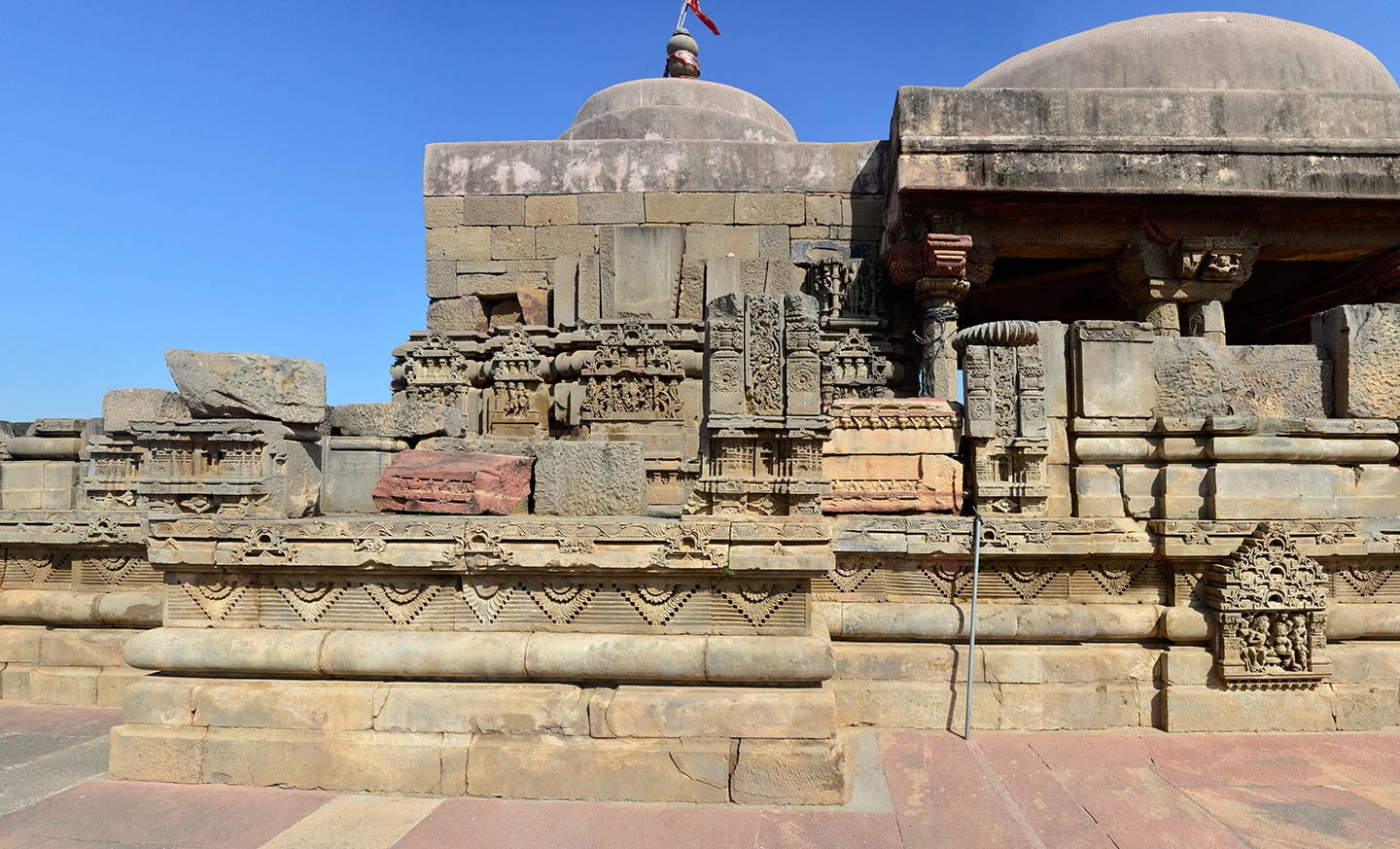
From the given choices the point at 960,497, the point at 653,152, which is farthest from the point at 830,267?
the point at 960,497

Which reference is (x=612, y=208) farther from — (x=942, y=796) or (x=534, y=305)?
(x=942, y=796)

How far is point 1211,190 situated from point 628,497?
7390 millimetres

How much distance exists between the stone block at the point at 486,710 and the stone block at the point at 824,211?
24.1 feet

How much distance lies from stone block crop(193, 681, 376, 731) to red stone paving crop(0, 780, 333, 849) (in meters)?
0.30

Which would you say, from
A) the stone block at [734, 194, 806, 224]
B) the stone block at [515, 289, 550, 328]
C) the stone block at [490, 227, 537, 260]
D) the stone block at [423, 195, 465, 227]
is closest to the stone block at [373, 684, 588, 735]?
the stone block at [515, 289, 550, 328]

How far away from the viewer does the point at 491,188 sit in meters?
9.45

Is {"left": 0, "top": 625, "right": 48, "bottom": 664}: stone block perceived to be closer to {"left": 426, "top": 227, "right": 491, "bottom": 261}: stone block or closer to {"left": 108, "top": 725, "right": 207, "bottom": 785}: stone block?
{"left": 108, "top": 725, "right": 207, "bottom": 785}: stone block

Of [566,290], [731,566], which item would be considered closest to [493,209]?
[566,290]

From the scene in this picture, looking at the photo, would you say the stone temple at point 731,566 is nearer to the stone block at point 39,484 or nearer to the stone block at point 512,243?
the stone block at point 39,484

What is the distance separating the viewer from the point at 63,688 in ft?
15.4

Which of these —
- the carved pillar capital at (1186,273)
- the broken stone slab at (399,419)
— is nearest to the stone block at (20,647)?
the broken stone slab at (399,419)

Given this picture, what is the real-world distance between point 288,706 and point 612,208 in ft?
23.9

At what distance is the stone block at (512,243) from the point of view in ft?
31.0

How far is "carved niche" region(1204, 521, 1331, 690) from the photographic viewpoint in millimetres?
4168
